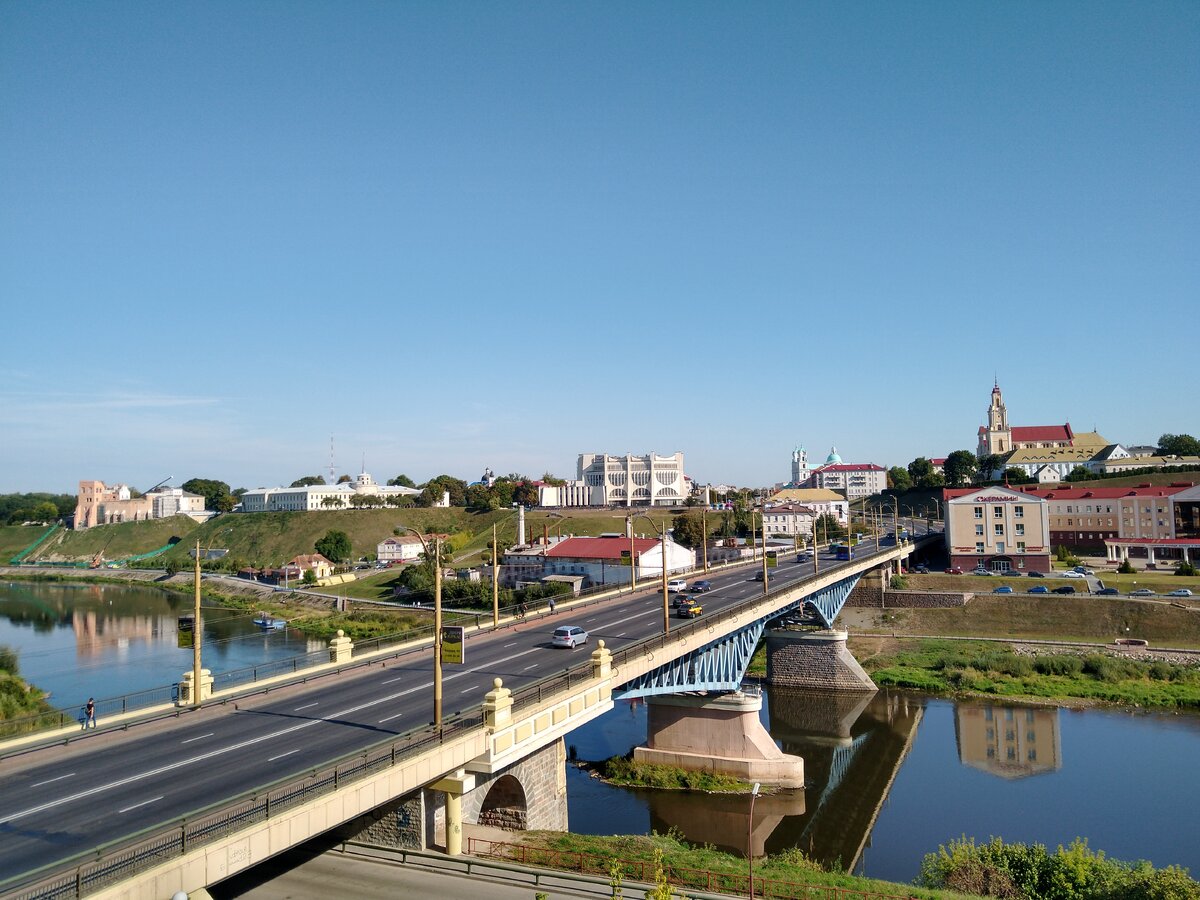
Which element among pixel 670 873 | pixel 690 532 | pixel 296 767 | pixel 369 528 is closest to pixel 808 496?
pixel 690 532

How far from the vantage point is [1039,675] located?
64.4 m

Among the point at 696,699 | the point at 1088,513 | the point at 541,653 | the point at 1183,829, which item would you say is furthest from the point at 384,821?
the point at 1088,513

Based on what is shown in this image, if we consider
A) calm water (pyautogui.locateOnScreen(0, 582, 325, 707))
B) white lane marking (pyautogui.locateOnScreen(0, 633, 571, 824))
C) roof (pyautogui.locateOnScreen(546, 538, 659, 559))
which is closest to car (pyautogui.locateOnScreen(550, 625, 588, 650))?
white lane marking (pyautogui.locateOnScreen(0, 633, 571, 824))

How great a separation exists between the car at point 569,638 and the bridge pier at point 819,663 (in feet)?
113

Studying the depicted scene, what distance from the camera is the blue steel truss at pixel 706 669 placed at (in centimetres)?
3559

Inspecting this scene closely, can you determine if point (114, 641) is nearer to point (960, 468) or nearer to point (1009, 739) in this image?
point (1009, 739)

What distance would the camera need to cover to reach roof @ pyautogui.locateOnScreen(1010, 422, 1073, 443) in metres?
183

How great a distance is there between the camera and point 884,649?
7656cm

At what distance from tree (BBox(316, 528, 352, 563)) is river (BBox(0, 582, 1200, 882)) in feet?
243

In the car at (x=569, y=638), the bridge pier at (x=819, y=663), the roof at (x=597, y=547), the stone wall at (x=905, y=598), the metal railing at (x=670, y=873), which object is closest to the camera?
the metal railing at (x=670, y=873)

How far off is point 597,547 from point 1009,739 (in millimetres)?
55680

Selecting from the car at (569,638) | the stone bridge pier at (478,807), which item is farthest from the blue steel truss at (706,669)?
the stone bridge pier at (478,807)

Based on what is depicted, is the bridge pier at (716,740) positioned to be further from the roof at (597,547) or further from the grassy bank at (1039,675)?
the roof at (597,547)

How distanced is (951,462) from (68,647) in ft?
536
